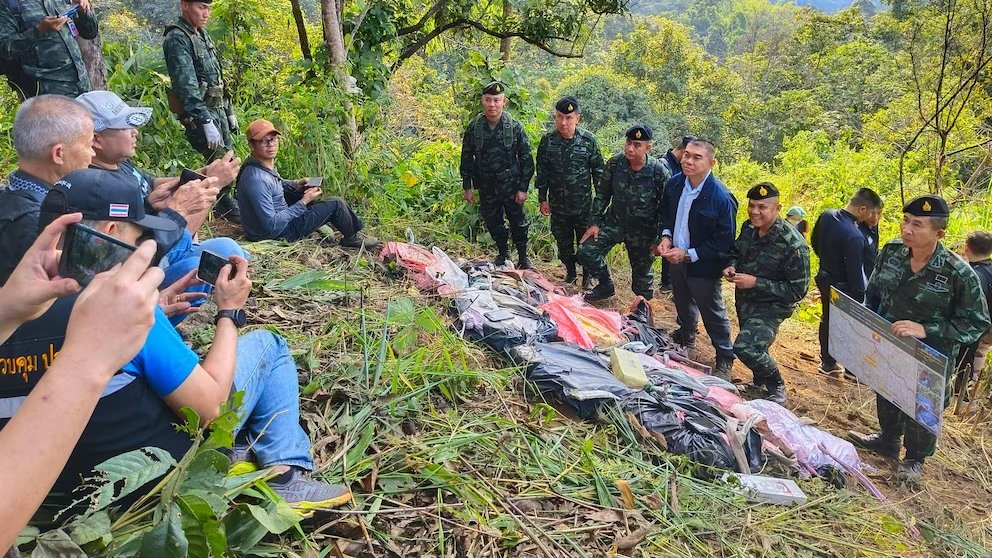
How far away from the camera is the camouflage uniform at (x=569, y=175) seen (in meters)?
5.38

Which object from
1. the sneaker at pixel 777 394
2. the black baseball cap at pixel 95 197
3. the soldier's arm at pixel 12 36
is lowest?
the sneaker at pixel 777 394

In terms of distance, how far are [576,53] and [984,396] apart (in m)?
5.61

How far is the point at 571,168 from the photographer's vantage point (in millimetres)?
5387

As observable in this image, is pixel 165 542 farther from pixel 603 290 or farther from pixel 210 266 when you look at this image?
pixel 603 290

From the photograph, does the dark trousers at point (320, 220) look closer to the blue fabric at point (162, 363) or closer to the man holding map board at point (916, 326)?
the blue fabric at point (162, 363)

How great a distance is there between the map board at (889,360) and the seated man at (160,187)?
3.42 metres

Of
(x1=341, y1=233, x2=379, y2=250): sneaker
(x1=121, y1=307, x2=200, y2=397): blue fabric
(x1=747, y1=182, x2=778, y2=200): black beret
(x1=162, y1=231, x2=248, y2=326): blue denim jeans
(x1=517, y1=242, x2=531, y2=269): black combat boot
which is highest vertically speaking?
(x1=121, y1=307, x2=200, y2=397): blue fabric

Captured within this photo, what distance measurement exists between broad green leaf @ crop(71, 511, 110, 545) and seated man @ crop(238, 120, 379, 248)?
115 inches

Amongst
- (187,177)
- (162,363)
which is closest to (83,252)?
(162,363)

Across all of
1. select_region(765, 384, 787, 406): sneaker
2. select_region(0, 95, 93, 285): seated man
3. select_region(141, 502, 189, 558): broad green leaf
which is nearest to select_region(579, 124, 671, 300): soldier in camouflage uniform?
select_region(765, 384, 787, 406): sneaker

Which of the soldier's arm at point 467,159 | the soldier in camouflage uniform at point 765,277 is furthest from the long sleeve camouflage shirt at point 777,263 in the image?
the soldier's arm at point 467,159

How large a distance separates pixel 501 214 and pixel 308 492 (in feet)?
13.4

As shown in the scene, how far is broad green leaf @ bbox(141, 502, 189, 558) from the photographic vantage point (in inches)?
52.4

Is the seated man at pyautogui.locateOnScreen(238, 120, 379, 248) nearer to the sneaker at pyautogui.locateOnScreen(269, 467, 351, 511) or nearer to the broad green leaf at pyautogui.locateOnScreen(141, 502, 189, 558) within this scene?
the sneaker at pyautogui.locateOnScreen(269, 467, 351, 511)
